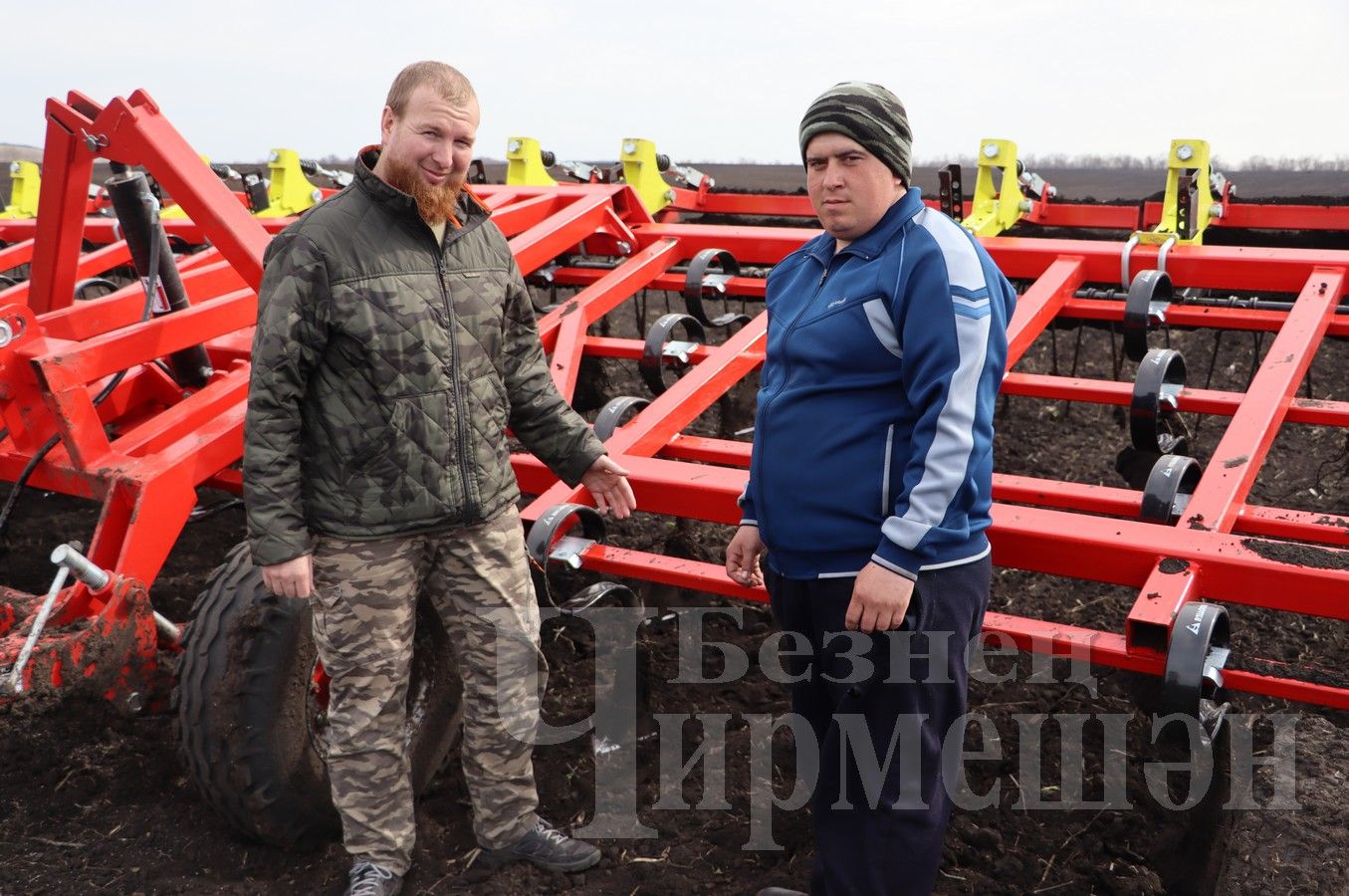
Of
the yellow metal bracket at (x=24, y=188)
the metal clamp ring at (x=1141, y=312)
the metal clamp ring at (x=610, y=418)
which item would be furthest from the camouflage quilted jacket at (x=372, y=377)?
the yellow metal bracket at (x=24, y=188)

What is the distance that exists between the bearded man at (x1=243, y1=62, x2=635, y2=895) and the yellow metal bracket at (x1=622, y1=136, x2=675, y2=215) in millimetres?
3673

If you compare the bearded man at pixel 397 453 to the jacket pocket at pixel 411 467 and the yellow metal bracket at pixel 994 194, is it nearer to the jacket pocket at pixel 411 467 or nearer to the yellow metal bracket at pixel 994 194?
the jacket pocket at pixel 411 467

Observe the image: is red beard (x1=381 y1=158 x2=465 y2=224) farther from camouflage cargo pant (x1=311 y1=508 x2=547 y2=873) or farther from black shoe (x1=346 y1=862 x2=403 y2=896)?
black shoe (x1=346 y1=862 x2=403 y2=896)

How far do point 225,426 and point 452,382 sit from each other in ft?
3.93

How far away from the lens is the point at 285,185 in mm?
7125

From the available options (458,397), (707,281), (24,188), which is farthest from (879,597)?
(24,188)

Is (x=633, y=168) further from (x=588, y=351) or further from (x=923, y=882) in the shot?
(x=923, y=882)

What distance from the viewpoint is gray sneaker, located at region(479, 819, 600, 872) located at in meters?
2.80

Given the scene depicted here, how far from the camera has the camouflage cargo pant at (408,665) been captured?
8.16 feet

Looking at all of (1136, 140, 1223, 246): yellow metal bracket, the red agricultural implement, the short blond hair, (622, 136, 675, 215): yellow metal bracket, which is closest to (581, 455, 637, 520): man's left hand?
the red agricultural implement

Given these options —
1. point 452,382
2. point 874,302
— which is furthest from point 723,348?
point 874,302

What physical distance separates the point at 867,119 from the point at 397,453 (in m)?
1.09

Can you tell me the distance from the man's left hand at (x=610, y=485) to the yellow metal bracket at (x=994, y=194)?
3249 millimetres

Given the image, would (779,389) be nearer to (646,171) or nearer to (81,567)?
(81,567)
